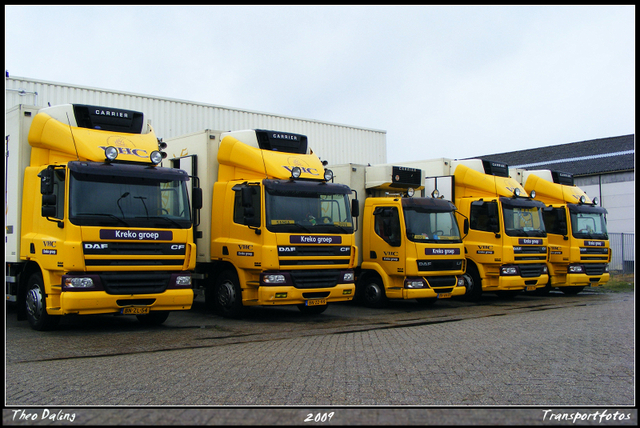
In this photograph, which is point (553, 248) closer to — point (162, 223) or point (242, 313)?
point (242, 313)

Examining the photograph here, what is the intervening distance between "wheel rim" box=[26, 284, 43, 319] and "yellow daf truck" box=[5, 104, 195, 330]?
2 centimetres

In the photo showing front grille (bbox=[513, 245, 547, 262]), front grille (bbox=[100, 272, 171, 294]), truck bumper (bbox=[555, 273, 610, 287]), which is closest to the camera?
front grille (bbox=[100, 272, 171, 294])

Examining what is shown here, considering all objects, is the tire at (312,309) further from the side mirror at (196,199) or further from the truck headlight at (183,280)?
the side mirror at (196,199)

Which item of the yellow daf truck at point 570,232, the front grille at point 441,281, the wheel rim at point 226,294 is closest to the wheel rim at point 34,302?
the wheel rim at point 226,294

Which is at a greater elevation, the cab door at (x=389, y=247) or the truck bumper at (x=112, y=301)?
the cab door at (x=389, y=247)

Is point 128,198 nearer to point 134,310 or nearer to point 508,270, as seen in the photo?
point 134,310

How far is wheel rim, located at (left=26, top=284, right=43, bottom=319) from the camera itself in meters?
10.2

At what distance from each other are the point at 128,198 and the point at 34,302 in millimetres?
2431

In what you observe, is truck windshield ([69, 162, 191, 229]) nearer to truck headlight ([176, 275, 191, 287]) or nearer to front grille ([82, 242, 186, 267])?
front grille ([82, 242, 186, 267])

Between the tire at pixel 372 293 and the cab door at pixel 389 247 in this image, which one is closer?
the cab door at pixel 389 247

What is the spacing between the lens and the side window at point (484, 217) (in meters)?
16.1

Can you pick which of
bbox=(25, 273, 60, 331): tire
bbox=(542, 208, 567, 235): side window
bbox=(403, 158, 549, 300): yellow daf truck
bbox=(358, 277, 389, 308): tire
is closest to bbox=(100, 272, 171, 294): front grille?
bbox=(25, 273, 60, 331): tire

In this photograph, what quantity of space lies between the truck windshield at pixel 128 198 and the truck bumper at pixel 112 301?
1.11m

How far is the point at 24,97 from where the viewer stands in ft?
48.5
